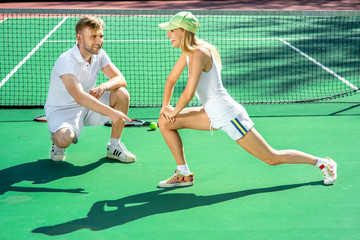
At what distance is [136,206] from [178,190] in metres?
0.52

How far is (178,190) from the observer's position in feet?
17.1

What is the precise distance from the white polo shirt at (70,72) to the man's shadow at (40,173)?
1.89ft

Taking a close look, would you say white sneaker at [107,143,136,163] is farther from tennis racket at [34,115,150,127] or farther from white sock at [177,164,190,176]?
tennis racket at [34,115,150,127]

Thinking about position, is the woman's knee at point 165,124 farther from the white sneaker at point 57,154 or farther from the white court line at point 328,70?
the white court line at point 328,70

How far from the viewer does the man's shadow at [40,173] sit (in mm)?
5238

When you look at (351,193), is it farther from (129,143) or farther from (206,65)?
(129,143)

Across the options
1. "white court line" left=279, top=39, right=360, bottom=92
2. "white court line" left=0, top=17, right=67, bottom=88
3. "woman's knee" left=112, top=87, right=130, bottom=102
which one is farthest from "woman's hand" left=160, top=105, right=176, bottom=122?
"white court line" left=0, top=17, right=67, bottom=88

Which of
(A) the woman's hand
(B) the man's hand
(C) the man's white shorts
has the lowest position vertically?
(C) the man's white shorts

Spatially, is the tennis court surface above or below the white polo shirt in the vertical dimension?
below

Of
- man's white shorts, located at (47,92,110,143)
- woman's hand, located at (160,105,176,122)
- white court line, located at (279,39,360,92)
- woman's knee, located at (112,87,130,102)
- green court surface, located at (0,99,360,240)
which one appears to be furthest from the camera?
white court line, located at (279,39,360,92)

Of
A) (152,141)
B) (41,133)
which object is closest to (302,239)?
(152,141)

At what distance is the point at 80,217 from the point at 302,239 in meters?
1.78

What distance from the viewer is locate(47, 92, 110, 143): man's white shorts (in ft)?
19.1

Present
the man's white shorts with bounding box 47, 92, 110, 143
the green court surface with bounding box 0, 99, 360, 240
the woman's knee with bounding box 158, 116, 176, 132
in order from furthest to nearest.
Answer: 1. the man's white shorts with bounding box 47, 92, 110, 143
2. the woman's knee with bounding box 158, 116, 176, 132
3. the green court surface with bounding box 0, 99, 360, 240
